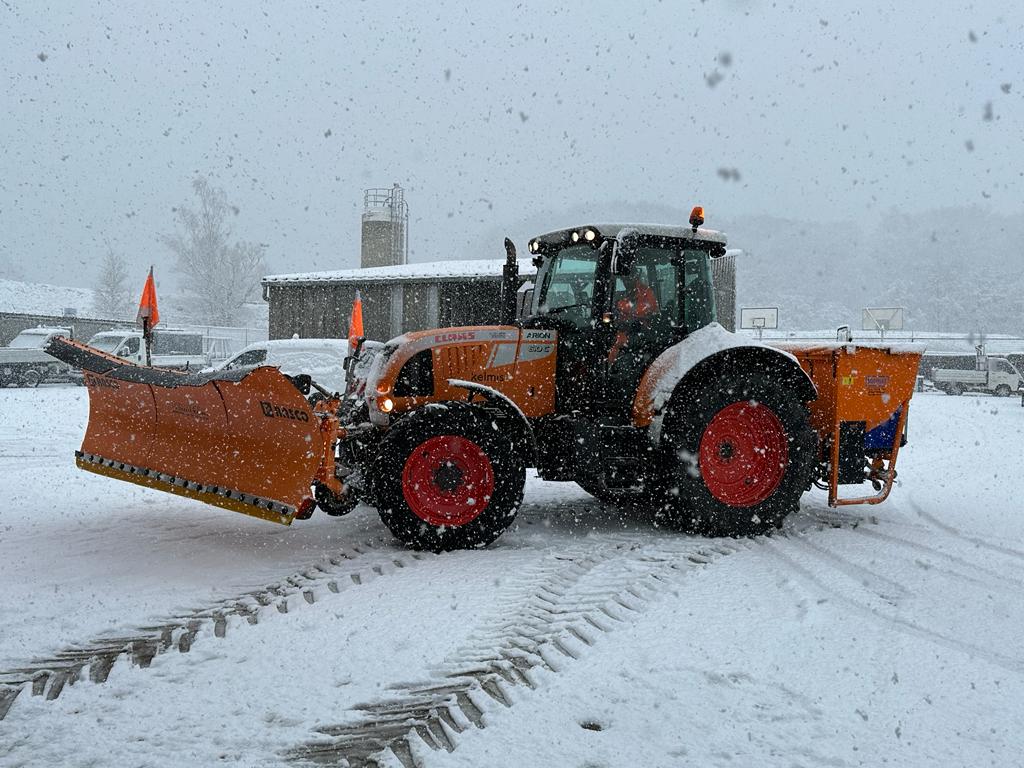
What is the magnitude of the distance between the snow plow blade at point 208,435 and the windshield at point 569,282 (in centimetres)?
221

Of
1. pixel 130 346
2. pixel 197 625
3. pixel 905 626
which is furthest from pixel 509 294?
pixel 130 346

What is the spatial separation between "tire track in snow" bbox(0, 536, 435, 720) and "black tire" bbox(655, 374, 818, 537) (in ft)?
6.24

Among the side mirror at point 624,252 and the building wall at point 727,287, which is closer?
the side mirror at point 624,252

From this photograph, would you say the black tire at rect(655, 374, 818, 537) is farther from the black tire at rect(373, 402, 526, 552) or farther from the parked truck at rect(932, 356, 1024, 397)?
the parked truck at rect(932, 356, 1024, 397)

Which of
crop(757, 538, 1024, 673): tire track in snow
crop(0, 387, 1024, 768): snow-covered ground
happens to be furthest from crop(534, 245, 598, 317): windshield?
crop(757, 538, 1024, 673): tire track in snow

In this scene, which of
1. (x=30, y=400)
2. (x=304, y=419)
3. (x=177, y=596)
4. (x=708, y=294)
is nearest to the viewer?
(x=177, y=596)

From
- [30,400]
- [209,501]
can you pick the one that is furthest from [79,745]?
[30,400]

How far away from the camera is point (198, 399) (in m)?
4.96

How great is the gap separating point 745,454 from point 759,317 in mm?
31724

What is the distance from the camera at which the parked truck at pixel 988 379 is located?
30.3 m

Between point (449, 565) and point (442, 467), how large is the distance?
623 millimetres

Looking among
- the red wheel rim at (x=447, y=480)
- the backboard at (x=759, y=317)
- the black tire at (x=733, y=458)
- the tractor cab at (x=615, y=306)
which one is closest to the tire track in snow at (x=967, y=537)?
the black tire at (x=733, y=458)

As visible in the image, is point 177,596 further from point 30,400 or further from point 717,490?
point 30,400

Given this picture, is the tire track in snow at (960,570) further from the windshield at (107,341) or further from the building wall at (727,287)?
the windshield at (107,341)
